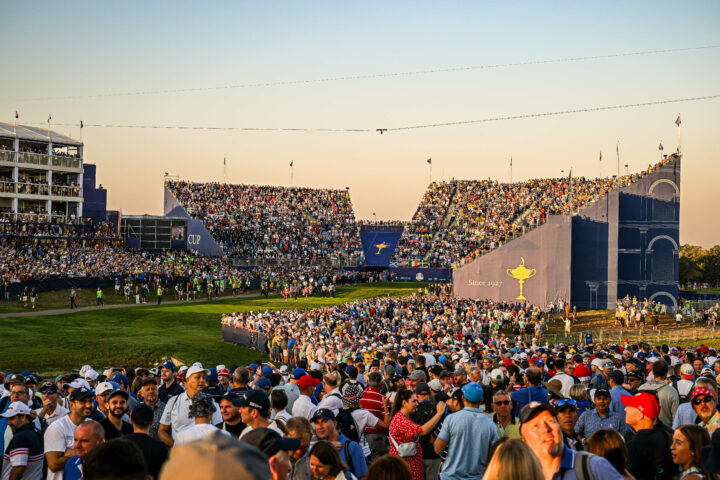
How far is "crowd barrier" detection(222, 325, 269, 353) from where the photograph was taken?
31.4 m

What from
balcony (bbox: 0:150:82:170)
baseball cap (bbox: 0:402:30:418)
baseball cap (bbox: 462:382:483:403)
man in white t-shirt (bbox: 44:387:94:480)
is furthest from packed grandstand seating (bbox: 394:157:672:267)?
man in white t-shirt (bbox: 44:387:94:480)

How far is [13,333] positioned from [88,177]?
4136 cm

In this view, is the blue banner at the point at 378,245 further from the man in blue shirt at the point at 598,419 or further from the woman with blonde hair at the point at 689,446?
the woman with blonde hair at the point at 689,446

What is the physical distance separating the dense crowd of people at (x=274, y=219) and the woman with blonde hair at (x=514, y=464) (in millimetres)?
62424

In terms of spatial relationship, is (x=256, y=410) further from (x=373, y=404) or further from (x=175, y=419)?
(x=373, y=404)

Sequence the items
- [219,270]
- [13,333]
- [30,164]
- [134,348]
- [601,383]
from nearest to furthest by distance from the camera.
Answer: [601,383] < [134,348] < [13,333] < [219,270] < [30,164]

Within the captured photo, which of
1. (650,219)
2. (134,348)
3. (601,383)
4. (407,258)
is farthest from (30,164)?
(601,383)

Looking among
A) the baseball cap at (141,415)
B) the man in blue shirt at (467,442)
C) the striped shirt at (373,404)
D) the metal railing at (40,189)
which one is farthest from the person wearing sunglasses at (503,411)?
the metal railing at (40,189)

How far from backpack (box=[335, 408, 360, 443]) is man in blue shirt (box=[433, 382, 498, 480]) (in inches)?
41.0

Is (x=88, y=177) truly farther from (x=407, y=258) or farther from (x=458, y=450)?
(x=458, y=450)

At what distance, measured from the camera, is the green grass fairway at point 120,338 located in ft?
96.5

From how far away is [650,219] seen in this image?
4275 cm

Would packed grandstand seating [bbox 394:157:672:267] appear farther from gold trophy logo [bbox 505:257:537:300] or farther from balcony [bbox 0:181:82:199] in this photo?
balcony [bbox 0:181:82:199]

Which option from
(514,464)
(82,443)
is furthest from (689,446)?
(82,443)
